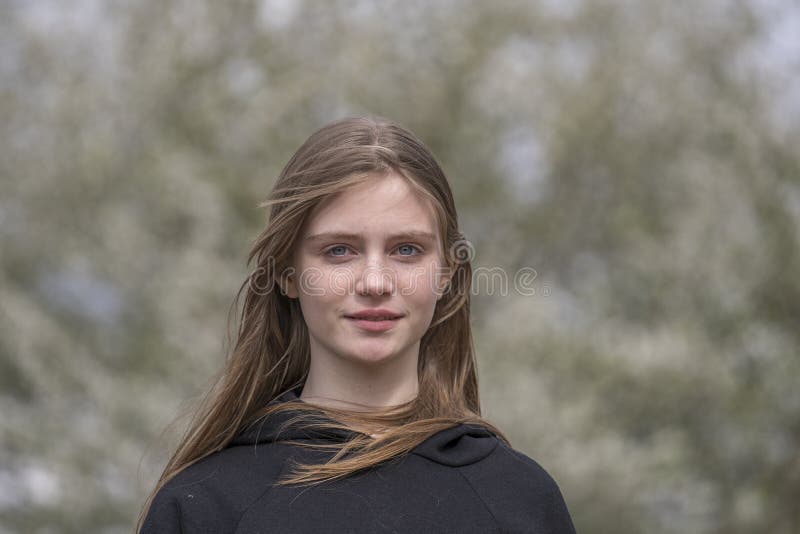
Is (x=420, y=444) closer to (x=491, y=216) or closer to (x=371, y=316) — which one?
(x=371, y=316)

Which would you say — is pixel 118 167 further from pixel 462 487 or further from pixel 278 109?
pixel 462 487

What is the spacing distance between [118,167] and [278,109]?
1.72 metres

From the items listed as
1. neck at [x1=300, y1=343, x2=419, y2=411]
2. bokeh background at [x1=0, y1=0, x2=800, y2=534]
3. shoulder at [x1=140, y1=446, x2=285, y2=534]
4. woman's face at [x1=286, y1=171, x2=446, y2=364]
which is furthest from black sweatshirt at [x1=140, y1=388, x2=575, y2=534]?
bokeh background at [x1=0, y1=0, x2=800, y2=534]

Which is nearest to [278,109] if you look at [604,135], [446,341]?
[604,135]

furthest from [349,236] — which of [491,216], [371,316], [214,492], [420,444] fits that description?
[491,216]

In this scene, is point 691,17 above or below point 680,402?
above

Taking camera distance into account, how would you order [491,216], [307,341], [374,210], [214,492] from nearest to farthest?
[214,492]
[374,210]
[307,341]
[491,216]

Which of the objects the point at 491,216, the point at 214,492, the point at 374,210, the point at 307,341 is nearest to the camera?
the point at 214,492

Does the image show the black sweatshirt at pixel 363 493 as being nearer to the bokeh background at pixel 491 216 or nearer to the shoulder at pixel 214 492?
the shoulder at pixel 214 492

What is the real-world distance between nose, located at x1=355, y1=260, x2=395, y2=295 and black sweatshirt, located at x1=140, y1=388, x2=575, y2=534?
1.23ft

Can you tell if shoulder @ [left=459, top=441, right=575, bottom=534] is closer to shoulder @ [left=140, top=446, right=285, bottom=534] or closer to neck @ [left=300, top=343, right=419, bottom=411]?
neck @ [left=300, top=343, right=419, bottom=411]

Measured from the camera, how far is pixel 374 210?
3.08m

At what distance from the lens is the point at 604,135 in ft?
43.2

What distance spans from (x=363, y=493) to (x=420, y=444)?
0.70 ft
